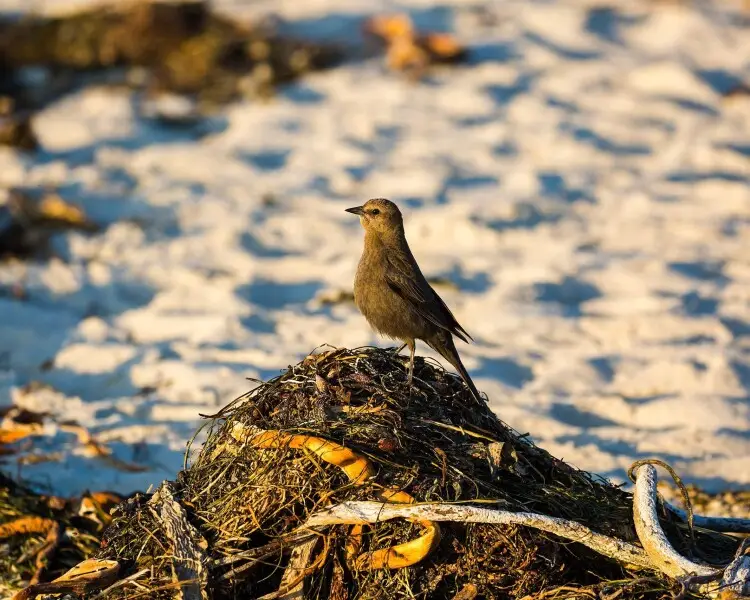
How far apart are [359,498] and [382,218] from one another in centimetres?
178

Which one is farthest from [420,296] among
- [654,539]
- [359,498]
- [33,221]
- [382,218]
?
[33,221]

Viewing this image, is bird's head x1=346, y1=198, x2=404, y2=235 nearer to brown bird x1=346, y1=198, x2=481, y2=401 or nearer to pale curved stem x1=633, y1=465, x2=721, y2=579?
brown bird x1=346, y1=198, x2=481, y2=401

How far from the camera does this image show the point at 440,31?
34.0 feet

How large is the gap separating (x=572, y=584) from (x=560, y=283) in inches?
157

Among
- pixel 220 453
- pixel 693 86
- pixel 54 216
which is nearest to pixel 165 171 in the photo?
pixel 54 216

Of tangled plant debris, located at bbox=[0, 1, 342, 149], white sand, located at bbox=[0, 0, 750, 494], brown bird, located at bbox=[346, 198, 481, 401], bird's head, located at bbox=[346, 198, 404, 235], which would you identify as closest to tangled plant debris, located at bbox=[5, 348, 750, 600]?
brown bird, located at bbox=[346, 198, 481, 401]

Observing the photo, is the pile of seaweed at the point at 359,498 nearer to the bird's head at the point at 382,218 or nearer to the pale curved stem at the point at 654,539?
the pale curved stem at the point at 654,539

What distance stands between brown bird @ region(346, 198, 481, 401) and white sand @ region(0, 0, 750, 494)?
1095 mm

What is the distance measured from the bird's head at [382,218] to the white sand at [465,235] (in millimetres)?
1333

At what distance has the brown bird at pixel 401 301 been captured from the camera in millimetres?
4398

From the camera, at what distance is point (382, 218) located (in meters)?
4.74

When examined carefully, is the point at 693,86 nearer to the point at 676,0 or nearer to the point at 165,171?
the point at 676,0

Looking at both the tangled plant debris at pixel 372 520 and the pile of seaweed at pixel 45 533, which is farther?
the pile of seaweed at pixel 45 533

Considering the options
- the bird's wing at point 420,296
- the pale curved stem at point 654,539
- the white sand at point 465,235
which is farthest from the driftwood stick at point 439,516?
the white sand at point 465,235
